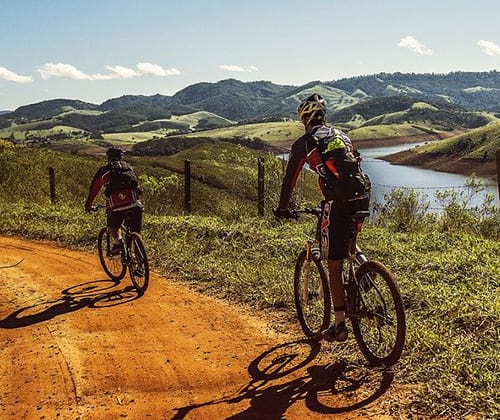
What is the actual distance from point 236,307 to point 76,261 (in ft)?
14.5

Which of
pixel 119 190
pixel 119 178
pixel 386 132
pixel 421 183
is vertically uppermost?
pixel 386 132

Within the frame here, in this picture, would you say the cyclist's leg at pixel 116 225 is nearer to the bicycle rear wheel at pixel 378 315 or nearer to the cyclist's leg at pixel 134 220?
the cyclist's leg at pixel 134 220

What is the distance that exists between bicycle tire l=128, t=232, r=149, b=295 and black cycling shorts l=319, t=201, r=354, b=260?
147 inches

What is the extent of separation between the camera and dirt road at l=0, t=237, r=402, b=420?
167 inches

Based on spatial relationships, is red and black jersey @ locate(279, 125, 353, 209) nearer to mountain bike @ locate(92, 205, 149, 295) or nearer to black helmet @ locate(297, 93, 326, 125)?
black helmet @ locate(297, 93, 326, 125)

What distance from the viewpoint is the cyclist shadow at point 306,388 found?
4152 millimetres

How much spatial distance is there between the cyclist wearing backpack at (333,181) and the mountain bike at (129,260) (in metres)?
3.59

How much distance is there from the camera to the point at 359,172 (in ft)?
15.1

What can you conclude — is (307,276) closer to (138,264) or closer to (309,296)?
(309,296)

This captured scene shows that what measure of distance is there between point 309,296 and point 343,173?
173cm

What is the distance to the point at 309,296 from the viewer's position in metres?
5.69

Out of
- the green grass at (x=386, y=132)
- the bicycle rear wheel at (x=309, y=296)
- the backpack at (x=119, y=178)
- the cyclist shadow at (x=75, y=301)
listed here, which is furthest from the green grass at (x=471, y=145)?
the bicycle rear wheel at (x=309, y=296)

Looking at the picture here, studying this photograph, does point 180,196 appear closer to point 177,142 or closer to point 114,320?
point 114,320

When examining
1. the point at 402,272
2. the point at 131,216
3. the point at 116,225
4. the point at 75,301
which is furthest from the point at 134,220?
the point at 402,272
